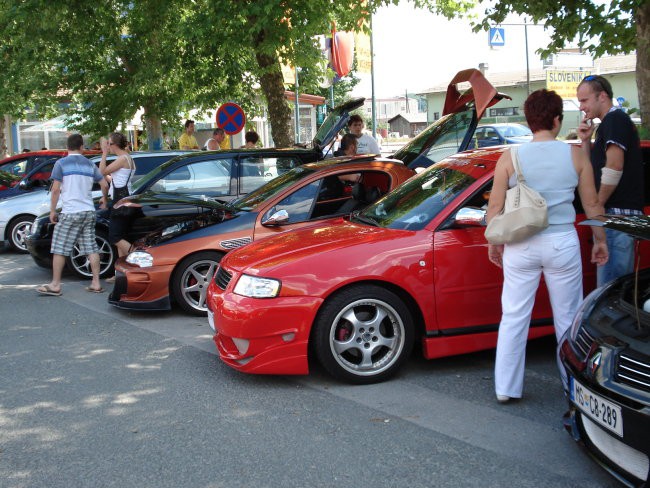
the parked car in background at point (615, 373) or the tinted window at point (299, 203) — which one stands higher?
the tinted window at point (299, 203)

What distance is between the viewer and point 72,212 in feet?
28.3

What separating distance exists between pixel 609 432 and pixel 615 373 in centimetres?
26

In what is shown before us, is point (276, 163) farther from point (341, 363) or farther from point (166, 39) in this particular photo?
point (166, 39)

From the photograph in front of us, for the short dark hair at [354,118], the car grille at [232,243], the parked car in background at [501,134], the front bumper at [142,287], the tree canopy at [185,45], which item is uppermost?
the tree canopy at [185,45]

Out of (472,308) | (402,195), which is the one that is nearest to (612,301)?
(472,308)

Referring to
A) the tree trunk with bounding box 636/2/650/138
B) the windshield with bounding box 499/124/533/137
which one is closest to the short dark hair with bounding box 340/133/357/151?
the tree trunk with bounding box 636/2/650/138

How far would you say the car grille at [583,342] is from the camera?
11.7ft

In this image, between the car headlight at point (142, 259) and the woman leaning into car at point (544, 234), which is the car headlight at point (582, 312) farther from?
the car headlight at point (142, 259)

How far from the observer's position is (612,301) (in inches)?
150

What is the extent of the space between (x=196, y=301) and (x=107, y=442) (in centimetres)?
326

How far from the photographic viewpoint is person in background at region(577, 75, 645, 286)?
4770 mm

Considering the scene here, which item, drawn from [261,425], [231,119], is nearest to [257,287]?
[261,425]

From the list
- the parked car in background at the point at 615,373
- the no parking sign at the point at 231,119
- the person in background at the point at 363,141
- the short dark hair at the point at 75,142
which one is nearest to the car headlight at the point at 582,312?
the parked car in background at the point at 615,373

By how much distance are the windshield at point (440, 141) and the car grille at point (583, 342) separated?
4.00 m
